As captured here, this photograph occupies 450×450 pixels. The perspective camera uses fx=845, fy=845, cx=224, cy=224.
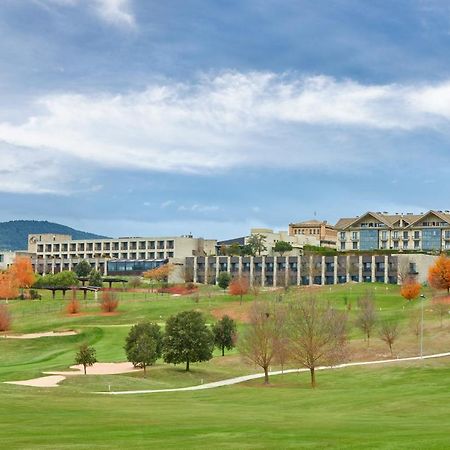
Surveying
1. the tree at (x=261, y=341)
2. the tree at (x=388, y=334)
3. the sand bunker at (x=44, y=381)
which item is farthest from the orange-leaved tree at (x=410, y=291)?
the sand bunker at (x=44, y=381)

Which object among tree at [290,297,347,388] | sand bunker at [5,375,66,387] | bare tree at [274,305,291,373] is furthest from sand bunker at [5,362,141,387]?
tree at [290,297,347,388]

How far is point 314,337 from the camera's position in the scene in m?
78.1

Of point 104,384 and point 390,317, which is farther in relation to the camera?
point 390,317

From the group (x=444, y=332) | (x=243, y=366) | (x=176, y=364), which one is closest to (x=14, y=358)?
(x=176, y=364)

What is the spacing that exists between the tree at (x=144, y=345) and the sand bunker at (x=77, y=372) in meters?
2.46

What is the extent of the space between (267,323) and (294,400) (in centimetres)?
2541

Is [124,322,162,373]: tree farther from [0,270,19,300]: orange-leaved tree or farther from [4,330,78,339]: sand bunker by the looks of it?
[0,270,19,300]: orange-leaved tree

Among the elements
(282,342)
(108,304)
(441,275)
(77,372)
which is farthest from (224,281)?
(282,342)

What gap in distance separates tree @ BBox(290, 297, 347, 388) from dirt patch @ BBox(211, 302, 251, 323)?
5555cm

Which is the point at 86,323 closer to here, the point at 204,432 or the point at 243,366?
the point at 243,366

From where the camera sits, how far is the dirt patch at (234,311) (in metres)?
140

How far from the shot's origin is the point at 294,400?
59.0m

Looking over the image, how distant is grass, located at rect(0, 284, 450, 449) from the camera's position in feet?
106

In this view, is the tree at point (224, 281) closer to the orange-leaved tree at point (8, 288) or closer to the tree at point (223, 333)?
the orange-leaved tree at point (8, 288)
